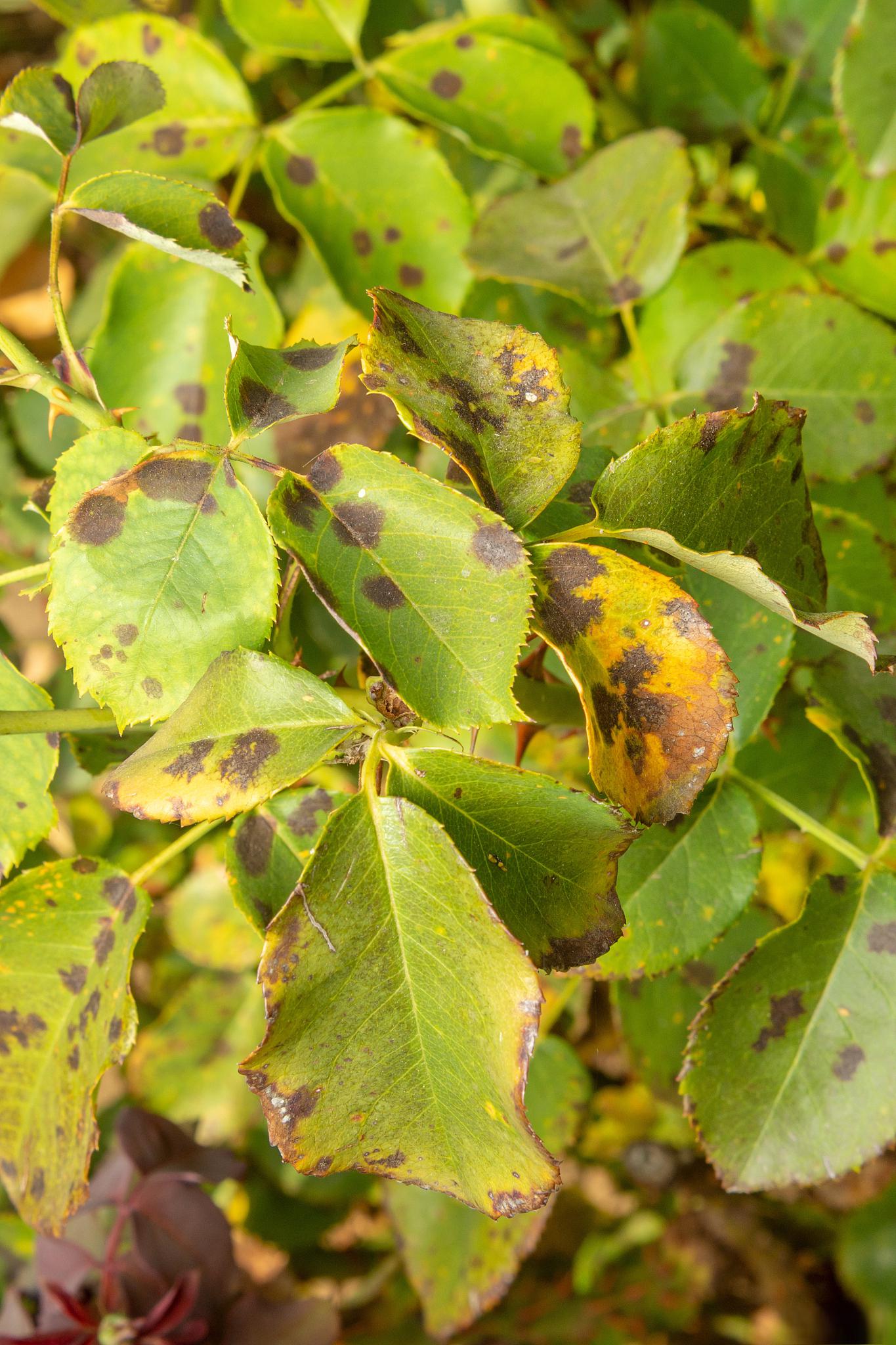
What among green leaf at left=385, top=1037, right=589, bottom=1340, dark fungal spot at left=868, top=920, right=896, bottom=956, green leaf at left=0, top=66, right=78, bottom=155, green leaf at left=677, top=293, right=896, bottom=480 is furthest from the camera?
green leaf at left=385, top=1037, right=589, bottom=1340

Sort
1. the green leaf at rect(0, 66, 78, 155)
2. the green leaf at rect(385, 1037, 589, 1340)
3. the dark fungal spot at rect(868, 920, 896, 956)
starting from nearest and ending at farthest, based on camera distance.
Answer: the green leaf at rect(0, 66, 78, 155)
the dark fungal spot at rect(868, 920, 896, 956)
the green leaf at rect(385, 1037, 589, 1340)

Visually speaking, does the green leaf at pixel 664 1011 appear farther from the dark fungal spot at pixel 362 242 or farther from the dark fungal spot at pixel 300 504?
the dark fungal spot at pixel 362 242

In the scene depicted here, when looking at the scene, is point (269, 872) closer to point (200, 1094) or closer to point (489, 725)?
point (489, 725)

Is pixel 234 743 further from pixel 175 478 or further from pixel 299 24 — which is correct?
pixel 299 24

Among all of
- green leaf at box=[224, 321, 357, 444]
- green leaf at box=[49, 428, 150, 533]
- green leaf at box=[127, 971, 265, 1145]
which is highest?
green leaf at box=[224, 321, 357, 444]

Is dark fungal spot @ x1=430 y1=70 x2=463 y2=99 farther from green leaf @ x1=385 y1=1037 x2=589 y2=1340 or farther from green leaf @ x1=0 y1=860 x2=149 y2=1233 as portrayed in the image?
green leaf @ x1=385 y1=1037 x2=589 y2=1340

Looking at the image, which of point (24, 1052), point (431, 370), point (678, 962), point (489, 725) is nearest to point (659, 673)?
point (489, 725)

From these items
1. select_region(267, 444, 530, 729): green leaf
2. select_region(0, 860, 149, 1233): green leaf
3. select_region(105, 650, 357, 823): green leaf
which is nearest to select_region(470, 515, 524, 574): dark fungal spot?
select_region(267, 444, 530, 729): green leaf
